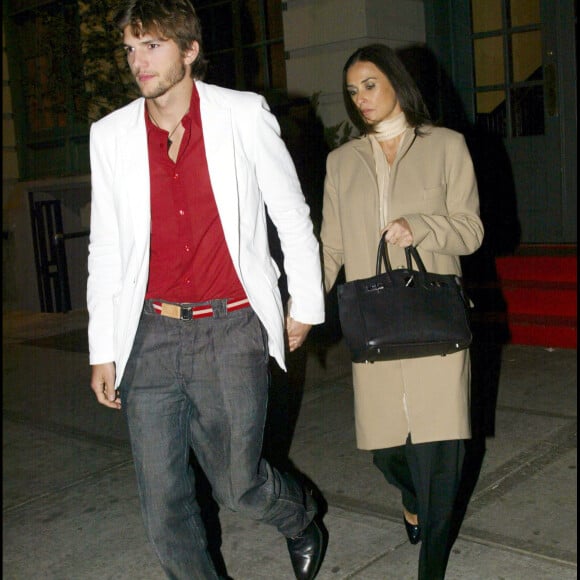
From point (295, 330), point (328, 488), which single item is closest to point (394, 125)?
point (295, 330)

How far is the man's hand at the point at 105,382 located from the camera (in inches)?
119

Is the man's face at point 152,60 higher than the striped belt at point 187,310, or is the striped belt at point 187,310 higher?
the man's face at point 152,60

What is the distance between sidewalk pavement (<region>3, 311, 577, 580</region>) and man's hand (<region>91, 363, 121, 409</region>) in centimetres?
91

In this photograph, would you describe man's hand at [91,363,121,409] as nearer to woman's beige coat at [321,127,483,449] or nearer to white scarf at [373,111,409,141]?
woman's beige coat at [321,127,483,449]

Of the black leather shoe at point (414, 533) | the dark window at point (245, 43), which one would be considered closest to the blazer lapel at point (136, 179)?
the black leather shoe at point (414, 533)

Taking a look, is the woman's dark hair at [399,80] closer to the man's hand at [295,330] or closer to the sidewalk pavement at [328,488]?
the man's hand at [295,330]

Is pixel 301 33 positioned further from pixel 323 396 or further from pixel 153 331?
pixel 153 331

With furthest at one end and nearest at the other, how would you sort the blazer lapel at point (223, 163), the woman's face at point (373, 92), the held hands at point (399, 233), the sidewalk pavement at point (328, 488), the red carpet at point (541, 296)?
the red carpet at point (541, 296) < the sidewalk pavement at point (328, 488) < the woman's face at point (373, 92) < the held hands at point (399, 233) < the blazer lapel at point (223, 163)

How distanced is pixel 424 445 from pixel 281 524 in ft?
1.96

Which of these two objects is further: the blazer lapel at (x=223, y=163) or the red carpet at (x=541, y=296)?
the red carpet at (x=541, y=296)

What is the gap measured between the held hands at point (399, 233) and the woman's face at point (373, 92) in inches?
19.0

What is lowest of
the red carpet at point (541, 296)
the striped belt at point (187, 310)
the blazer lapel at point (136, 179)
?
the red carpet at point (541, 296)

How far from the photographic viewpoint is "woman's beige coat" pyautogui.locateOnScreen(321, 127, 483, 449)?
10.4 feet

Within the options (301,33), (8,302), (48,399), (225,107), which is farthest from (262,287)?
(8,302)
